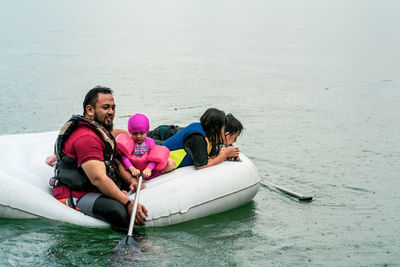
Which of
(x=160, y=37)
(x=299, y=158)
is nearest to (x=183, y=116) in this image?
(x=299, y=158)

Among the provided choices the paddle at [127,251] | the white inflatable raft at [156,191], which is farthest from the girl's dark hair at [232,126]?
the paddle at [127,251]

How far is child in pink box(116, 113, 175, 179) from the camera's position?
427 cm

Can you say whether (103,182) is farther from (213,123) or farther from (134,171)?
(213,123)

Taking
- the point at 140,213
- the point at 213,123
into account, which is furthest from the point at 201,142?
the point at 140,213

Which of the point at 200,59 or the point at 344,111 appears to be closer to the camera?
the point at 344,111

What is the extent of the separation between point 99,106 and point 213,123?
1027 millimetres

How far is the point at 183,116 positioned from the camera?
816cm

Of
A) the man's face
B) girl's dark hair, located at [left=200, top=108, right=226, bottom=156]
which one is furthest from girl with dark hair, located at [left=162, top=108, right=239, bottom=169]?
the man's face

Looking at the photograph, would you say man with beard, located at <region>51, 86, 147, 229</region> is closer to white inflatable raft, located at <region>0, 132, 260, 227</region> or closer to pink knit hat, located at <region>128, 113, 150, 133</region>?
white inflatable raft, located at <region>0, 132, 260, 227</region>

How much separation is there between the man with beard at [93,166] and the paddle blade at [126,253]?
0.75ft

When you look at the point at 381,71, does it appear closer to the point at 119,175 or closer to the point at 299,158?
the point at 299,158

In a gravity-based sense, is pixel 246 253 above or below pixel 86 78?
below

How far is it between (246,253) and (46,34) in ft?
45.7

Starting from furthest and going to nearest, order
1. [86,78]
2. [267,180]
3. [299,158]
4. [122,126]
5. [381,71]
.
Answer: [381,71]
[86,78]
[122,126]
[299,158]
[267,180]
